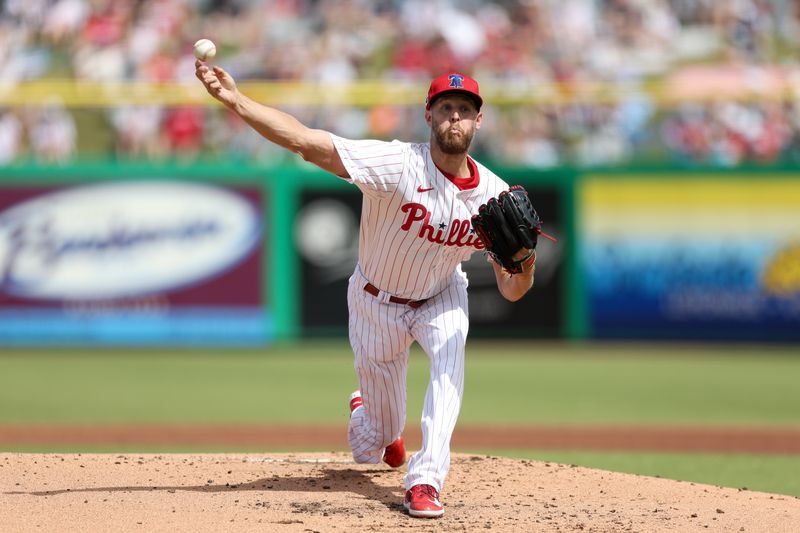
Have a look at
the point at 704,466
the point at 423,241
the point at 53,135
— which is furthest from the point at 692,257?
the point at 423,241

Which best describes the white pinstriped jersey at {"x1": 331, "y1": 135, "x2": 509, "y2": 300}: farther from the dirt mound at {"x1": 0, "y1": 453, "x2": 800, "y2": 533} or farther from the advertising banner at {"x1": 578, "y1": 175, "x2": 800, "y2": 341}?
the advertising banner at {"x1": 578, "y1": 175, "x2": 800, "y2": 341}

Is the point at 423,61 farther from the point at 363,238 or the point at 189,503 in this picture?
the point at 189,503

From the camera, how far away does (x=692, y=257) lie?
13102 millimetres

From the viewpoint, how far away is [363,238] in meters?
5.40

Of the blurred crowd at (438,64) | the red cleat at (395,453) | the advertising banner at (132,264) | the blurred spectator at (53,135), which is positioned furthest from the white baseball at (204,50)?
the blurred spectator at (53,135)

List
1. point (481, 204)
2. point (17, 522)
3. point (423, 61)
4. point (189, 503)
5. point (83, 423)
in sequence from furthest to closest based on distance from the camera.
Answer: point (423, 61), point (83, 423), point (481, 204), point (189, 503), point (17, 522)

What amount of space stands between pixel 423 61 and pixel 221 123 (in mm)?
2837

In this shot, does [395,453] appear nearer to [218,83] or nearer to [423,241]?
[423,241]

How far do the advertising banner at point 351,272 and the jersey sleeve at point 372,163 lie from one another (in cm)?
803

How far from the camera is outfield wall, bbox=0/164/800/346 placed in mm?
12961

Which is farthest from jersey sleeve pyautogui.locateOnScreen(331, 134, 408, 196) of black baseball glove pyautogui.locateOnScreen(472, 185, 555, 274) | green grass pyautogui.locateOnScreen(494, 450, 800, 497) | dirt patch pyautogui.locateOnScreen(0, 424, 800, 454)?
dirt patch pyautogui.locateOnScreen(0, 424, 800, 454)

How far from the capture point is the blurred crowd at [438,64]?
13.2m

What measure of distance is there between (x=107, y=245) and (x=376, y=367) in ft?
26.3

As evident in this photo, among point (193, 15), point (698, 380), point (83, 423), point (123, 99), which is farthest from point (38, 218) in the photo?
point (698, 380)
